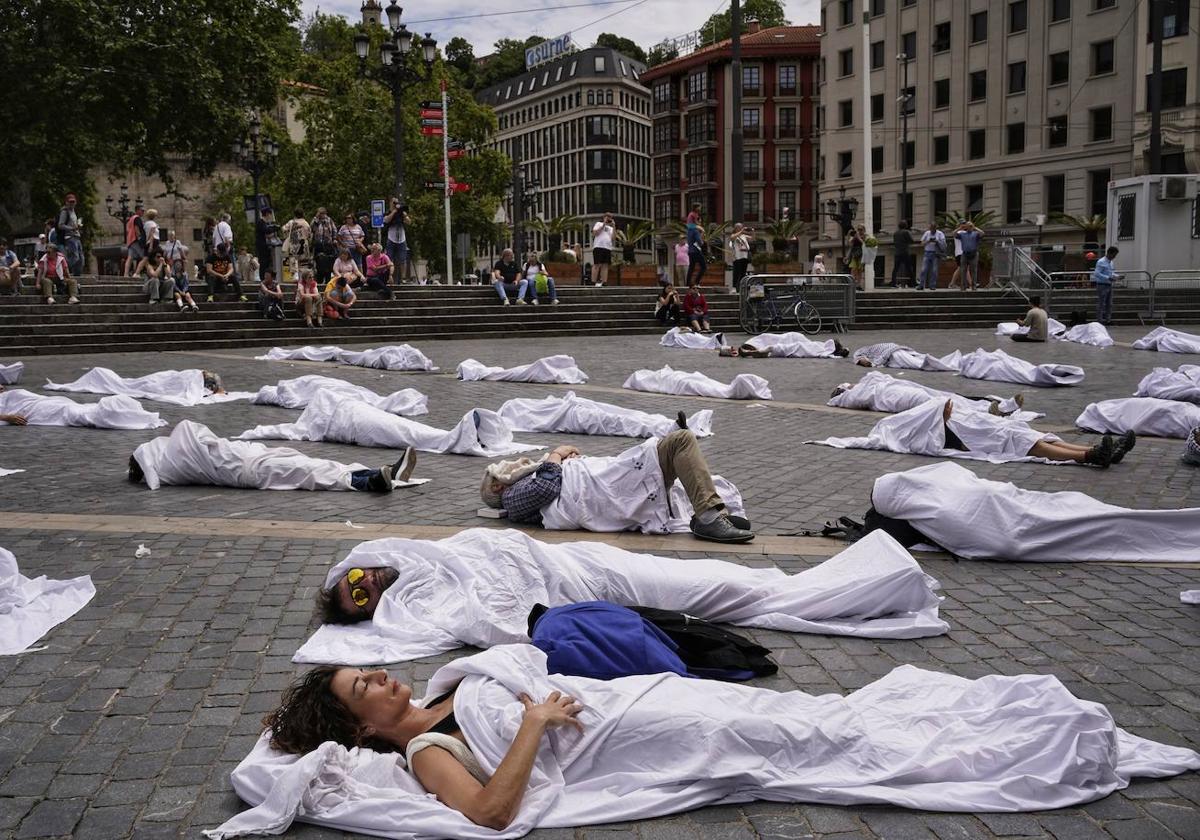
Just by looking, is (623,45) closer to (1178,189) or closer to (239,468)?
(1178,189)

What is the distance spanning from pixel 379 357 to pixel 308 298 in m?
6.31

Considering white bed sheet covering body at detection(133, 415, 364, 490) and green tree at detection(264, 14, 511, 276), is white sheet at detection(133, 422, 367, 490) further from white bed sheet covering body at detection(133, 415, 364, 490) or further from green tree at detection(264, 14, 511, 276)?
green tree at detection(264, 14, 511, 276)

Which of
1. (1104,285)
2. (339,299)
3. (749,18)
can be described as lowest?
(1104,285)

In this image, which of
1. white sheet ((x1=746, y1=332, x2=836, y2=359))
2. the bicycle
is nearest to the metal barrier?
the bicycle

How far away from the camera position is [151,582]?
17.4ft

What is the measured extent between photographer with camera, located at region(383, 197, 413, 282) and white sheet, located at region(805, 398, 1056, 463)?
18104 millimetres

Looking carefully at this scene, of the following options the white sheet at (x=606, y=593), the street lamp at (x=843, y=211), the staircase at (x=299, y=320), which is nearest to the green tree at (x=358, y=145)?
the street lamp at (x=843, y=211)

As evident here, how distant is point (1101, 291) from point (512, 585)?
2368 cm

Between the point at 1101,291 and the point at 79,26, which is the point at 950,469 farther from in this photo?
the point at 79,26

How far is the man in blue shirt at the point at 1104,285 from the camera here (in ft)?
79.6

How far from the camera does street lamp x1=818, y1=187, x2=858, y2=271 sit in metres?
51.6

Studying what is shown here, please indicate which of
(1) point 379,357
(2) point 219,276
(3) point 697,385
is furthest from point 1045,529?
(2) point 219,276

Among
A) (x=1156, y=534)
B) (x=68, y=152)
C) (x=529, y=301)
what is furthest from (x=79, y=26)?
(x=1156, y=534)

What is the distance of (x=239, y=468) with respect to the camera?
Result: 7602 mm
